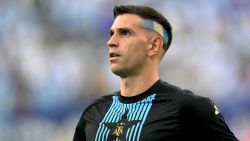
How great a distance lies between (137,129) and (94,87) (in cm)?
298

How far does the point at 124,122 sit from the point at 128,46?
33cm

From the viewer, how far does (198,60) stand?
471 cm

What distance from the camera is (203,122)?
2.01m

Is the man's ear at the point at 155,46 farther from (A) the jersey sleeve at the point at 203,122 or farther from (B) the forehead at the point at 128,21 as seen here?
(A) the jersey sleeve at the point at 203,122

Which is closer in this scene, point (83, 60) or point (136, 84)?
point (136, 84)

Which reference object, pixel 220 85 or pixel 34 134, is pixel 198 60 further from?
pixel 34 134

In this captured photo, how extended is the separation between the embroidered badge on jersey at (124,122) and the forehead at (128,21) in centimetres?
34

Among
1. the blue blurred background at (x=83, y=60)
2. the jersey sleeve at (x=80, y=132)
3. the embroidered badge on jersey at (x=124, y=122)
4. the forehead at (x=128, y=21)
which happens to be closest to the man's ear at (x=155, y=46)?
the forehead at (x=128, y=21)

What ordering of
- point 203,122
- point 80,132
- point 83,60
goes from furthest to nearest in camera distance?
point 83,60 < point 80,132 < point 203,122

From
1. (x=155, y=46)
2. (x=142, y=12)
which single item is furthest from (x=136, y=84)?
(x=142, y=12)

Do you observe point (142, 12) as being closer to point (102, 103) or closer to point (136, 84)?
point (136, 84)

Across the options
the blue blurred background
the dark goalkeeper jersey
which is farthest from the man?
the blue blurred background

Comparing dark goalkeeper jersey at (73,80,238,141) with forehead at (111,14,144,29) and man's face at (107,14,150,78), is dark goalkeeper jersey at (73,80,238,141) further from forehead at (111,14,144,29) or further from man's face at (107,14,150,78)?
forehead at (111,14,144,29)

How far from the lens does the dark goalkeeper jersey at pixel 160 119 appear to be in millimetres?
2014
